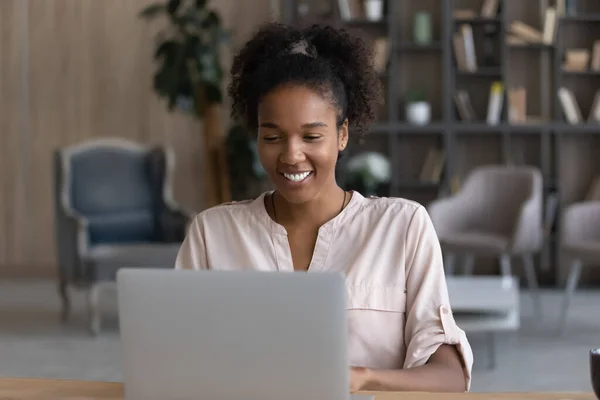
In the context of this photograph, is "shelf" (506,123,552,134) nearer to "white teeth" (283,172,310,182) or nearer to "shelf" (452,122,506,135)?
"shelf" (452,122,506,135)

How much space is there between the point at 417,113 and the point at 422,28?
0.64m

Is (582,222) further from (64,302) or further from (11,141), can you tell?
(11,141)

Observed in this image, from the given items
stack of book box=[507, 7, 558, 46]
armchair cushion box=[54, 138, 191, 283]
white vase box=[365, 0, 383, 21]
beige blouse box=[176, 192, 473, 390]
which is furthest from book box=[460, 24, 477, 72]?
beige blouse box=[176, 192, 473, 390]

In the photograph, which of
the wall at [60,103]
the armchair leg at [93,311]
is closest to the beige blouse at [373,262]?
the armchair leg at [93,311]

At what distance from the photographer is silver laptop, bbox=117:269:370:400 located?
1.25 metres

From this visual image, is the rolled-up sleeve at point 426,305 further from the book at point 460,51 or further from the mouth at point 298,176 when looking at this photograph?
the book at point 460,51

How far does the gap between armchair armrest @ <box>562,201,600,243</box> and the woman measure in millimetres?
3893

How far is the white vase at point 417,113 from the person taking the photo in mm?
6836

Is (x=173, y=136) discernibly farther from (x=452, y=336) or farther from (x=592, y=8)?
(x=452, y=336)

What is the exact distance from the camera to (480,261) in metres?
7.12

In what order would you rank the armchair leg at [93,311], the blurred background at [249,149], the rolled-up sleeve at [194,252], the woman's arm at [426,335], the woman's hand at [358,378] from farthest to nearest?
the blurred background at [249,149] → the armchair leg at [93,311] → the rolled-up sleeve at [194,252] → the woman's arm at [426,335] → the woman's hand at [358,378]

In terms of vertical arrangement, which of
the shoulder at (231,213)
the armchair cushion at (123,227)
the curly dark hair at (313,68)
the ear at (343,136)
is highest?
the curly dark hair at (313,68)

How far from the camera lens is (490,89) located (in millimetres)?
7004

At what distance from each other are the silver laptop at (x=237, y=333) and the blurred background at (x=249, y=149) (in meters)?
3.52
